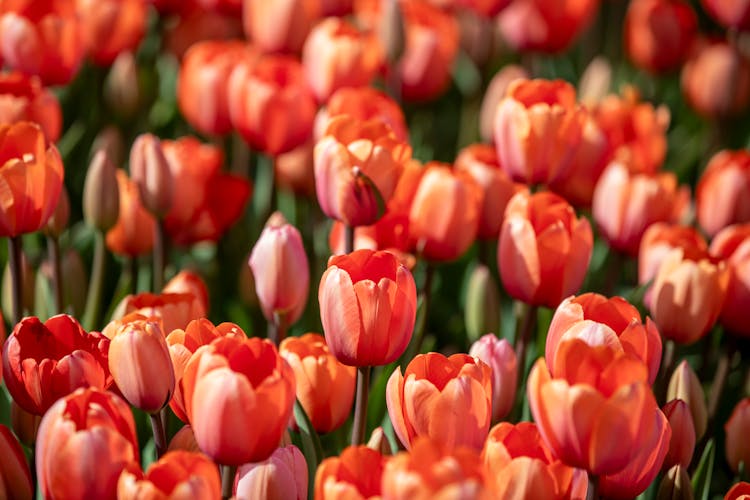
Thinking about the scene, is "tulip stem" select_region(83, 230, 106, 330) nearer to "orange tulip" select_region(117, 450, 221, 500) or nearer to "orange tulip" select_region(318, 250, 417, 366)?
"orange tulip" select_region(318, 250, 417, 366)

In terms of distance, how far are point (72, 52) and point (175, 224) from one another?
0.28 meters

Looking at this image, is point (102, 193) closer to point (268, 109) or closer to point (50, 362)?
point (268, 109)

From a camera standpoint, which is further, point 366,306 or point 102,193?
point 102,193

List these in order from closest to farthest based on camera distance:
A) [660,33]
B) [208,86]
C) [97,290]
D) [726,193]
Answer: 1. [97,290]
2. [726,193]
3. [208,86]
4. [660,33]

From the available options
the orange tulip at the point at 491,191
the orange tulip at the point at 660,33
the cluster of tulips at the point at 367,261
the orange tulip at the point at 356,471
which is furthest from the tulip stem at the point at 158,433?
the orange tulip at the point at 660,33

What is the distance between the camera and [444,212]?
3.99 ft

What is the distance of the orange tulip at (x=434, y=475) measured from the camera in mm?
642

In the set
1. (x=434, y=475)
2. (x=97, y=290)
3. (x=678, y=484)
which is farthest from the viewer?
(x=97, y=290)

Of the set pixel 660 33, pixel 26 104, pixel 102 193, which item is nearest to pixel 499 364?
pixel 102 193

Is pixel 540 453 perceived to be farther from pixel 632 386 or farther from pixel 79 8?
pixel 79 8

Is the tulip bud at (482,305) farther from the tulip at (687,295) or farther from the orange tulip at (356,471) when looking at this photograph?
the orange tulip at (356,471)

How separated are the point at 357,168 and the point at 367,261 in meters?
0.19

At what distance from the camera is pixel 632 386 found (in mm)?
780

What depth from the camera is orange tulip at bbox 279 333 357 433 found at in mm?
1026
